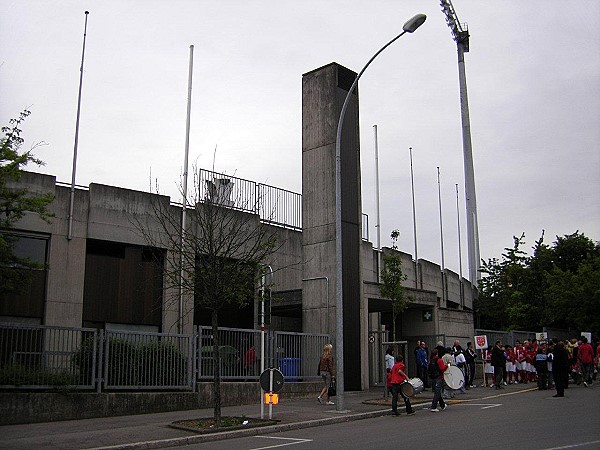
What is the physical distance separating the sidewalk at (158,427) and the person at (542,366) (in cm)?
385

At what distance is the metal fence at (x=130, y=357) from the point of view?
1650 centimetres

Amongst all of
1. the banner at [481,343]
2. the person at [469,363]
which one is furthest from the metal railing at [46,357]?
the banner at [481,343]

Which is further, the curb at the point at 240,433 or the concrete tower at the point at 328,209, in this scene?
the concrete tower at the point at 328,209

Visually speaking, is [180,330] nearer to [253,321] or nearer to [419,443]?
[253,321]

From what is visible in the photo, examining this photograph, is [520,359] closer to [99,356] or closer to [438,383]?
[438,383]

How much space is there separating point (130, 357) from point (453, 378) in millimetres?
9027

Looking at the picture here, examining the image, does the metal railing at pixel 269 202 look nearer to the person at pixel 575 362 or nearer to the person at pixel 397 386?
the person at pixel 397 386

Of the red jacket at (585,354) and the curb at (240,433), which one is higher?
the red jacket at (585,354)

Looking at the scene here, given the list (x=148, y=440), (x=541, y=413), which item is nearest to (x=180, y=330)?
(x=148, y=440)

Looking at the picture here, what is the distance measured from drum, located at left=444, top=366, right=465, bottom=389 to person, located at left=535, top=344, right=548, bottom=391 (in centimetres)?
463

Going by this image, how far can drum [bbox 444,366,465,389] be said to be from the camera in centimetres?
1927

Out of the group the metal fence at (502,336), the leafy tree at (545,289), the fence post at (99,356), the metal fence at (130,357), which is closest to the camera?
the metal fence at (130,357)

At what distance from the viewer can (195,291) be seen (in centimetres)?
1585

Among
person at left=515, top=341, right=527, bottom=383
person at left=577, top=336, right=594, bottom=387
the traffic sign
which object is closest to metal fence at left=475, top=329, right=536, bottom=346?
person at left=515, top=341, right=527, bottom=383
